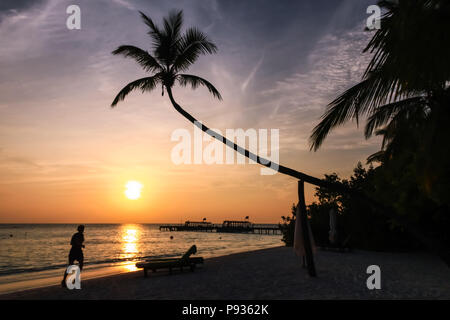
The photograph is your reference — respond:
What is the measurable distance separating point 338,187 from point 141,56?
22.8ft

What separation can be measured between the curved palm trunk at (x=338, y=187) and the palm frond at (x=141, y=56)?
1.00m

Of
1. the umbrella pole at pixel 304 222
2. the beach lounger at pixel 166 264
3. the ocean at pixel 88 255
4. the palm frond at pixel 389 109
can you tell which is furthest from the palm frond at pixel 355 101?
the ocean at pixel 88 255

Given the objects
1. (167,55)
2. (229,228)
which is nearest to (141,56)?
(167,55)

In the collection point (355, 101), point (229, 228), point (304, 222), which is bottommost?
point (229, 228)

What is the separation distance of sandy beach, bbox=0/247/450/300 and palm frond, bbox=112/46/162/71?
21.8ft

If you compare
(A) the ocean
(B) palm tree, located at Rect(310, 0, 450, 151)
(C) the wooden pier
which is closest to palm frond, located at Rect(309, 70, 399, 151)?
(B) palm tree, located at Rect(310, 0, 450, 151)

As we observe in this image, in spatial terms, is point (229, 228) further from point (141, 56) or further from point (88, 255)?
point (141, 56)

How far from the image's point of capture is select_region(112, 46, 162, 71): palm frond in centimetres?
912

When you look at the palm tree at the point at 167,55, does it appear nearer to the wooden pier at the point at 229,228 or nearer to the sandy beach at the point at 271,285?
the sandy beach at the point at 271,285

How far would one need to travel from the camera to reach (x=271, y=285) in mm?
10141

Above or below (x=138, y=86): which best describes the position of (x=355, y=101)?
below
